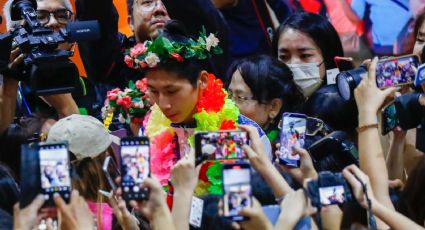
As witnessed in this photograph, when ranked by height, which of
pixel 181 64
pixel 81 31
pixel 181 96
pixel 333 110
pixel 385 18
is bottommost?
pixel 333 110

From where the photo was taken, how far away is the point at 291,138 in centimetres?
300

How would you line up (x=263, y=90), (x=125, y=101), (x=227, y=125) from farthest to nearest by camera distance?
(x=125, y=101), (x=263, y=90), (x=227, y=125)

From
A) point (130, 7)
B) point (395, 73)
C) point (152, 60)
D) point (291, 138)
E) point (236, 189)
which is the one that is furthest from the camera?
point (130, 7)

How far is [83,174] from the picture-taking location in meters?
3.03

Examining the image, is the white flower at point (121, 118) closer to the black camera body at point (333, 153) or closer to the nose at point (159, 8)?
the nose at point (159, 8)

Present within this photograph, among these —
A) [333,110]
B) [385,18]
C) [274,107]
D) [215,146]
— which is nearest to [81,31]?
[215,146]

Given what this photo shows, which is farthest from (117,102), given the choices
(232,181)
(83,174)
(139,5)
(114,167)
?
(232,181)

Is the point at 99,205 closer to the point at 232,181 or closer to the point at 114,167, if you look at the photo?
the point at 114,167

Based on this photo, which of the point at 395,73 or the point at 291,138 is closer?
the point at 395,73

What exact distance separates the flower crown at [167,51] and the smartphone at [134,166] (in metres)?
1.04

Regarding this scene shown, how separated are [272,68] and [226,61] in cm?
77

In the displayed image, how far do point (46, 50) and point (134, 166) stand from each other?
3.43 feet

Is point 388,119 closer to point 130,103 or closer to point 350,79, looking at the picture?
point 350,79

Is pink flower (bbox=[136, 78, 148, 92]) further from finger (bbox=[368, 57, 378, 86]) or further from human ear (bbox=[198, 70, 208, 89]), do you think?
finger (bbox=[368, 57, 378, 86])
